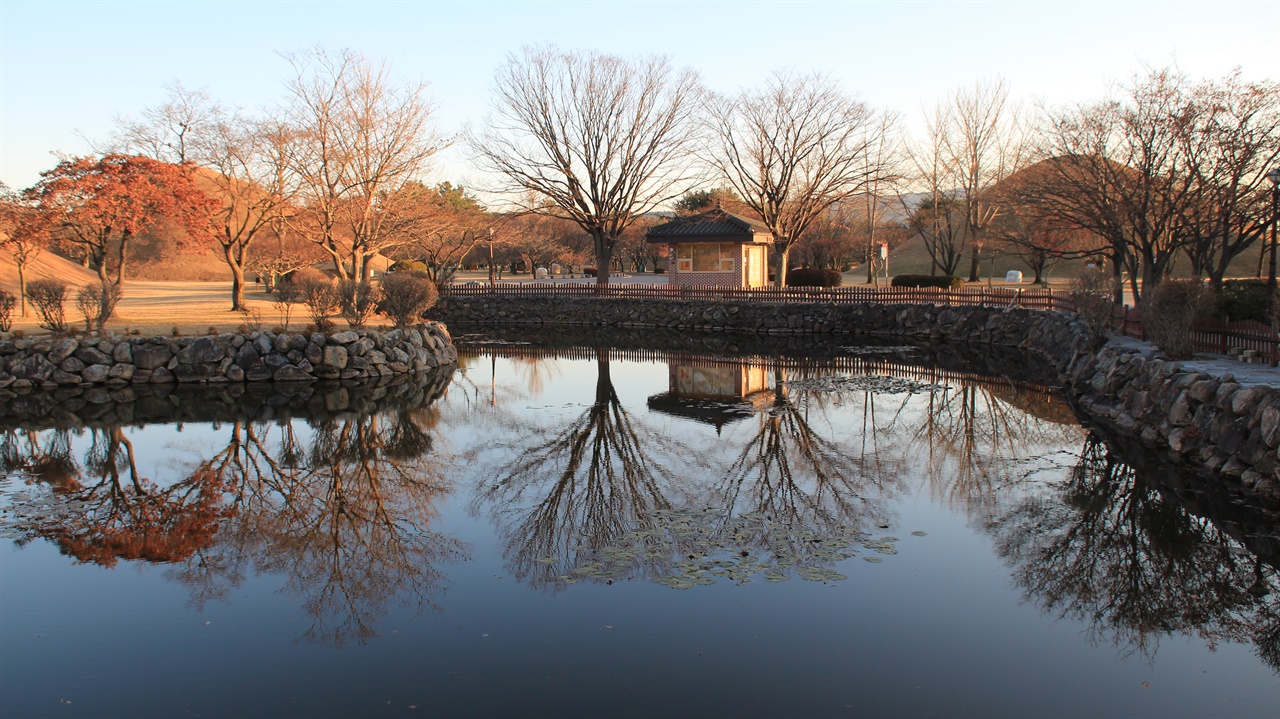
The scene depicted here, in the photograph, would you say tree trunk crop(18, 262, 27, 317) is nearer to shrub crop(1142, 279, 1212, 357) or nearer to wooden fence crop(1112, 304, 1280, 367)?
shrub crop(1142, 279, 1212, 357)

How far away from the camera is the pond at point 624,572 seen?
6062 millimetres

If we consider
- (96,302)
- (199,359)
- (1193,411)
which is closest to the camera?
(1193,411)

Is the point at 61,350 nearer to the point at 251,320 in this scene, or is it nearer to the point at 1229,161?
the point at 251,320

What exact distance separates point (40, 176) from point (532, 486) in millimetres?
23519

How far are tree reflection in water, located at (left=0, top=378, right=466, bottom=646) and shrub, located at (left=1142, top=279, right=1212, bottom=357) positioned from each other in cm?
1234

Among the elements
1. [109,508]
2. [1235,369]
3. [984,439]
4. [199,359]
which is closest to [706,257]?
[199,359]

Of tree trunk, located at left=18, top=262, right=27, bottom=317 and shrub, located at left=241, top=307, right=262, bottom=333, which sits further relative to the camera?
tree trunk, located at left=18, top=262, right=27, bottom=317

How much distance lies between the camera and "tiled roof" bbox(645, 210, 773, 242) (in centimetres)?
3997

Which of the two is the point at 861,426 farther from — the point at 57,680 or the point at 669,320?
the point at 669,320

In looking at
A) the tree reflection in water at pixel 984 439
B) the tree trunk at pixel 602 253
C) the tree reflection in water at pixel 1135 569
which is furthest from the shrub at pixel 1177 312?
the tree trunk at pixel 602 253

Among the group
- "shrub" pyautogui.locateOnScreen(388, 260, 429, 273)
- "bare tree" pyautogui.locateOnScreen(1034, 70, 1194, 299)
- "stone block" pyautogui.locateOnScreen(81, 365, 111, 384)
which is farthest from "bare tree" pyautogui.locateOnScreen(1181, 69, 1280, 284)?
"shrub" pyautogui.locateOnScreen(388, 260, 429, 273)

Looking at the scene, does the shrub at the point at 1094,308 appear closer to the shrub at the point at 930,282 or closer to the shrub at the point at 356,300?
the shrub at the point at 356,300

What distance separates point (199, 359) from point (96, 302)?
10.1 ft

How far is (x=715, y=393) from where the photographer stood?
19.5 metres
